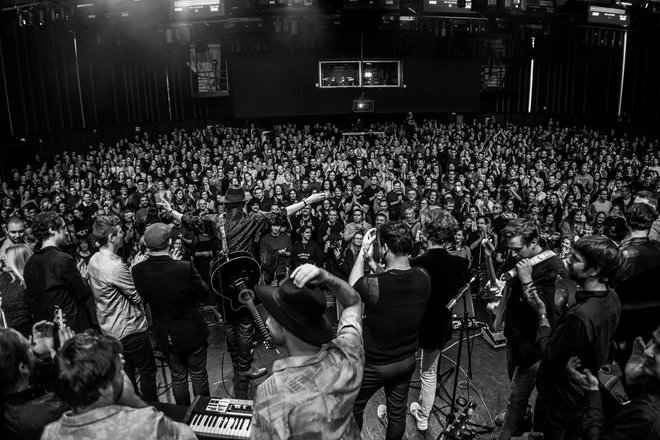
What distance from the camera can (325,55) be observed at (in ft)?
54.5

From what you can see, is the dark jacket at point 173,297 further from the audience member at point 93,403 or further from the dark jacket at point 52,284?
the audience member at point 93,403

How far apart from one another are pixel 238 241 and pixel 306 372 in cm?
239

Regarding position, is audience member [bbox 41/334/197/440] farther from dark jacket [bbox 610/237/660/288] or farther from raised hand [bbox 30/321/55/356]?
dark jacket [bbox 610/237/660/288]

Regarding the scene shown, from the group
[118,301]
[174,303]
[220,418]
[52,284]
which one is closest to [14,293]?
[52,284]

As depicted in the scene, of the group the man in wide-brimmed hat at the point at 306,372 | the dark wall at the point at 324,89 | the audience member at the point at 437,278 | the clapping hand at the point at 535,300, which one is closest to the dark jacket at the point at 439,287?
the audience member at the point at 437,278

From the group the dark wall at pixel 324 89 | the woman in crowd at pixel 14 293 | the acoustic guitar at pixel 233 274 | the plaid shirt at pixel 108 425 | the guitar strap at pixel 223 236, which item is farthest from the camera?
the dark wall at pixel 324 89

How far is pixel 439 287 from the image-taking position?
294 centimetres

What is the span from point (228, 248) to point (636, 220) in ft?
9.34

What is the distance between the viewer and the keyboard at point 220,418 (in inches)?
95.8

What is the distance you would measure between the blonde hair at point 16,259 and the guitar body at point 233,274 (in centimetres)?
128

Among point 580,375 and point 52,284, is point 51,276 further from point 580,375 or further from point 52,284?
point 580,375

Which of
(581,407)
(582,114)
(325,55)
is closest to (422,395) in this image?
(581,407)

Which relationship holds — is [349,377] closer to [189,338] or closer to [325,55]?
[189,338]

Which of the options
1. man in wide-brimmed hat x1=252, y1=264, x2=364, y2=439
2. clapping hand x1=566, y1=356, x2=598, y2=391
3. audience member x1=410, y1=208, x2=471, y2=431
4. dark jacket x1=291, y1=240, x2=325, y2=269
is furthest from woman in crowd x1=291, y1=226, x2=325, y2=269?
man in wide-brimmed hat x1=252, y1=264, x2=364, y2=439
